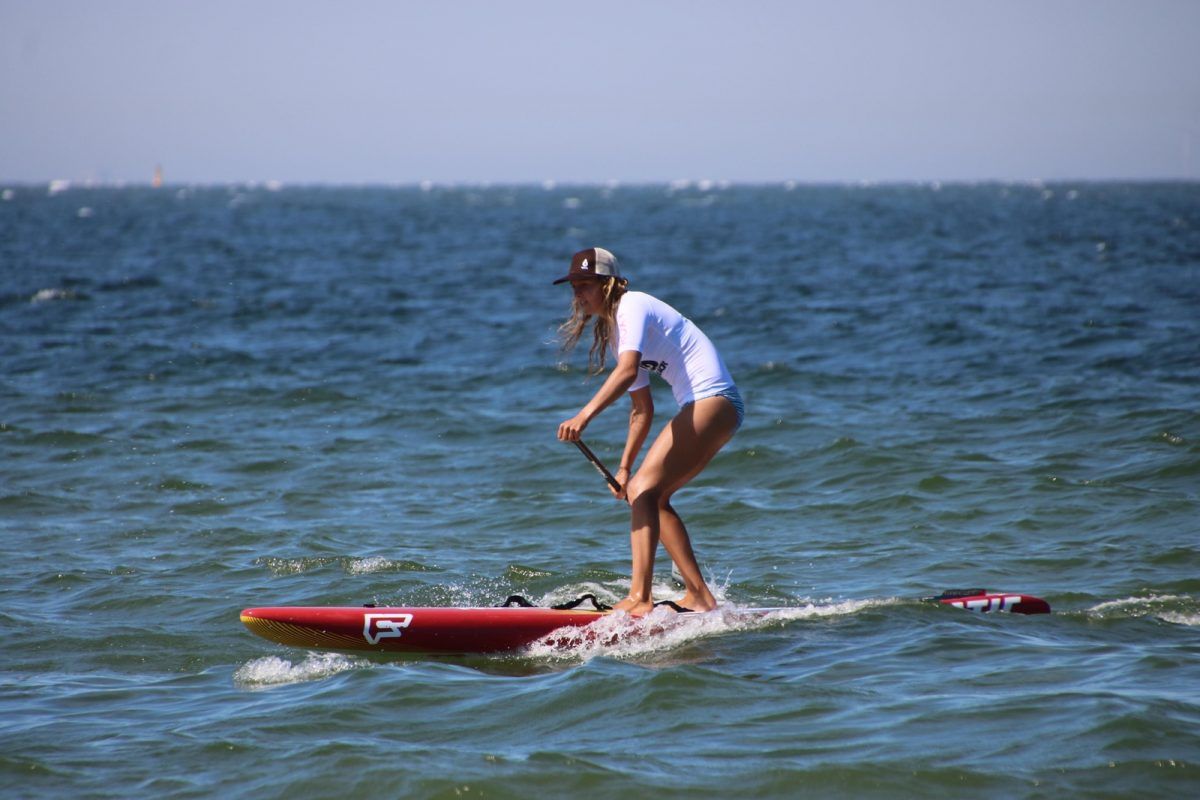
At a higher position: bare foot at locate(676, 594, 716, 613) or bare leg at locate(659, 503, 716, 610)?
bare leg at locate(659, 503, 716, 610)

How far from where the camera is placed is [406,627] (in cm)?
726

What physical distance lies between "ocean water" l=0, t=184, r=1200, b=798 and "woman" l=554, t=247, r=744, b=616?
1.94 feet

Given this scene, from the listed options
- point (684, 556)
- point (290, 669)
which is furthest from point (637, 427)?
point (290, 669)

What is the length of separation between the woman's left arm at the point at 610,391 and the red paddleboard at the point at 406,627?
1269mm

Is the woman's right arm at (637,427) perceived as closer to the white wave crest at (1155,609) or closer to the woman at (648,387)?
the woman at (648,387)

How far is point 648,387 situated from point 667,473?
0.52 metres

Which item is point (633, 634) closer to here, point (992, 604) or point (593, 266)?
point (593, 266)

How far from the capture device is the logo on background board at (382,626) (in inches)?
285

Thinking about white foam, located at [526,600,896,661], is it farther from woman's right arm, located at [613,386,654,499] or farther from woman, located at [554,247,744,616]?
woman's right arm, located at [613,386,654,499]

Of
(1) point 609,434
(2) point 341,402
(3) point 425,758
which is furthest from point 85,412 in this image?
(3) point 425,758

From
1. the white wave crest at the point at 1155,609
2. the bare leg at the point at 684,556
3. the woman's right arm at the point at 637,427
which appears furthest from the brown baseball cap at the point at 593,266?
the white wave crest at the point at 1155,609

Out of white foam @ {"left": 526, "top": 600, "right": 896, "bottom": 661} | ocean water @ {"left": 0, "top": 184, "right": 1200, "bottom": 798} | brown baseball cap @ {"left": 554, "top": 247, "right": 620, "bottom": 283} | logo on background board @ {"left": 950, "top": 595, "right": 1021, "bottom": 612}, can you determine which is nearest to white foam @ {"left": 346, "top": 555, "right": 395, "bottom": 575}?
ocean water @ {"left": 0, "top": 184, "right": 1200, "bottom": 798}

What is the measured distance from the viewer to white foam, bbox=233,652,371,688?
680 centimetres

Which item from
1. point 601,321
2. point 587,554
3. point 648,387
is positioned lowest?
point 587,554
